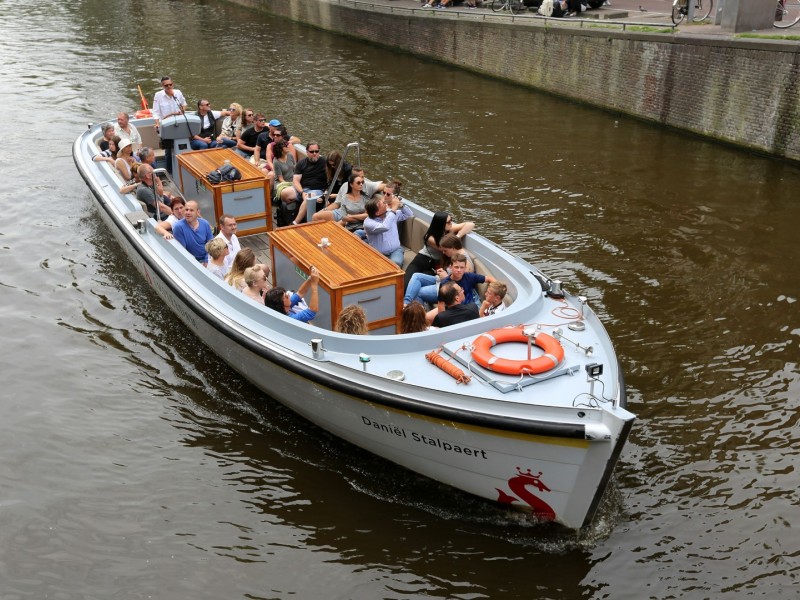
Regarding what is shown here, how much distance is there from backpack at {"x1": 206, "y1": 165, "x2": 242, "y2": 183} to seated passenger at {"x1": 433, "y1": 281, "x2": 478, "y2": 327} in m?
3.73

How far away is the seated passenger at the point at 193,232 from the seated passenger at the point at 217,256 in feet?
1.72

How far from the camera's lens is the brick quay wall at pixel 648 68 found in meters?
15.2

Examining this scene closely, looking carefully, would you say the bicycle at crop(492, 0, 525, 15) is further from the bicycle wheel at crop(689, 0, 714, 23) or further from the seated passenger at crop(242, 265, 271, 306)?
the seated passenger at crop(242, 265, 271, 306)

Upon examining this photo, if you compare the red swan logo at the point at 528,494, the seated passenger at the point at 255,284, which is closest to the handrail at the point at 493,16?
the seated passenger at the point at 255,284

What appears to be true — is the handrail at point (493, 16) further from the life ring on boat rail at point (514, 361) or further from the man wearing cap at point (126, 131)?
the life ring on boat rail at point (514, 361)

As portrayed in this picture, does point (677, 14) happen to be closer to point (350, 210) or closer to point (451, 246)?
point (350, 210)

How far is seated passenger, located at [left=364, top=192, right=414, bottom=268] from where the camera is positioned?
860cm

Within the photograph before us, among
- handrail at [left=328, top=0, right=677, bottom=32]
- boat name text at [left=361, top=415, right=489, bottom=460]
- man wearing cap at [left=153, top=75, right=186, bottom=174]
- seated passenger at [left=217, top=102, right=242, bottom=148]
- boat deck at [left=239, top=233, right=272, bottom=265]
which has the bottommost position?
boat name text at [left=361, top=415, right=489, bottom=460]


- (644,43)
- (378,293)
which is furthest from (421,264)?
(644,43)

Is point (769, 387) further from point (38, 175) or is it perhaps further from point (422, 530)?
point (38, 175)

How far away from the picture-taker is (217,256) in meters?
8.43

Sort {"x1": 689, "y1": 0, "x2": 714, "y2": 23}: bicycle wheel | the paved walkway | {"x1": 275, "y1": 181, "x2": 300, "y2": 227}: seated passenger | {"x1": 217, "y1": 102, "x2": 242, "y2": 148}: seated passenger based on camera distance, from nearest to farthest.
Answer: {"x1": 275, "y1": 181, "x2": 300, "y2": 227}: seated passenger, {"x1": 217, "y1": 102, "x2": 242, "y2": 148}: seated passenger, the paved walkway, {"x1": 689, "y1": 0, "x2": 714, "y2": 23}: bicycle wheel

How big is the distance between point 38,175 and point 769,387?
1320 centimetres

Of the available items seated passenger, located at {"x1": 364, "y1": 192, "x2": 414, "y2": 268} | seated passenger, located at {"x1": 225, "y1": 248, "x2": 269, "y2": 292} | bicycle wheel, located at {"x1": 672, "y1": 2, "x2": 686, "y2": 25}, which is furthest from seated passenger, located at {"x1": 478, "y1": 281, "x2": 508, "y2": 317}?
bicycle wheel, located at {"x1": 672, "y1": 2, "x2": 686, "y2": 25}
